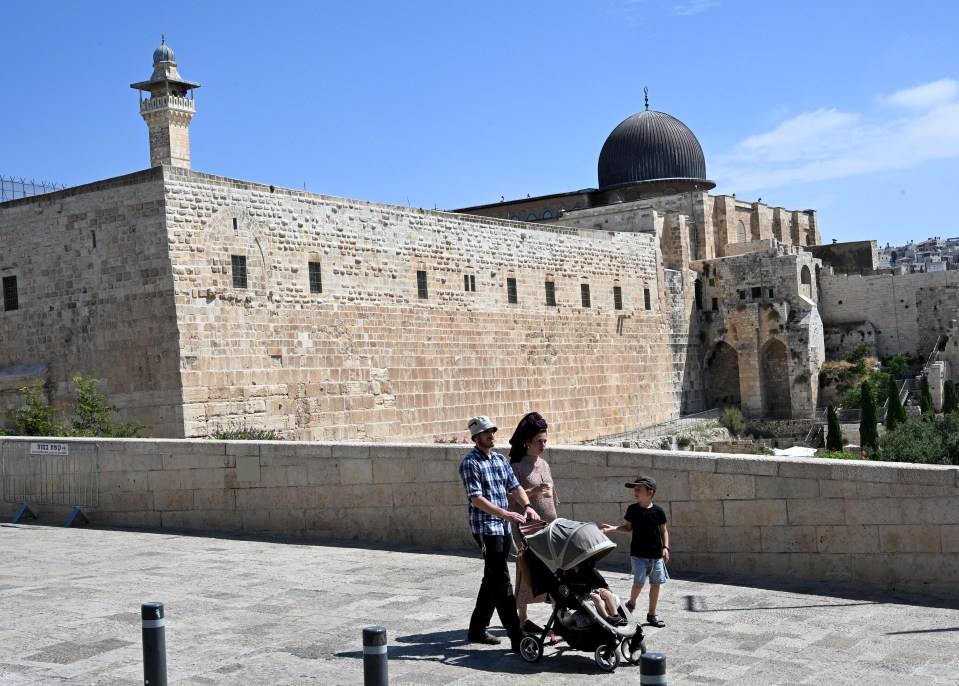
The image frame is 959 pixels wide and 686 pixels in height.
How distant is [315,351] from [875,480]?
41.5ft

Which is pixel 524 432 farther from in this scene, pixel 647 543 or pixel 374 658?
pixel 374 658

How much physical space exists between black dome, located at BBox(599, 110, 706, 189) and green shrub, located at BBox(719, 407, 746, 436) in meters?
9.62

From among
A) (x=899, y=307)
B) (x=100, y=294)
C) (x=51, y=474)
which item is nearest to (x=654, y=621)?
(x=51, y=474)

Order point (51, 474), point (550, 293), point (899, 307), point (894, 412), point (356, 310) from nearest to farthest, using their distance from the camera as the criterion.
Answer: point (51, 474), point (356, 310), point (550, 293), point (894, 412), point (899, 307)

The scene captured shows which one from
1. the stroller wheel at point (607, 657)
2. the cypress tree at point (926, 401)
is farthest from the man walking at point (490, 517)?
the cypress tree at point (926, 401)

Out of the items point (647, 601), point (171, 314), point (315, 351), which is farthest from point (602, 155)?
point (647, 601)

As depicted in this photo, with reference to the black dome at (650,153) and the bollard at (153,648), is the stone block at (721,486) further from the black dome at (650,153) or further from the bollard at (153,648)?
the black dome at (650,153)

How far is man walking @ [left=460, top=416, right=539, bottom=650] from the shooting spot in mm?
5703

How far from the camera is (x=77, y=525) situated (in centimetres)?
1024

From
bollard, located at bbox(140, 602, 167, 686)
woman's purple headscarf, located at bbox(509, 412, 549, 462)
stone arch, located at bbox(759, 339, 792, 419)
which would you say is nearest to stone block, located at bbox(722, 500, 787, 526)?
woman's purple headscarf, located at bbox(509, 412, 549, 462)

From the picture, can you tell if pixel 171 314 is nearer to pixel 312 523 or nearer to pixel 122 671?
pixel 312 523

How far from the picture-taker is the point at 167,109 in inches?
894

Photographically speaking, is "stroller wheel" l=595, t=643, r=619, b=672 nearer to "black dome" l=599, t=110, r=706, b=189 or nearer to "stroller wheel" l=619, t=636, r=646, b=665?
"stroller wheel" l=619, t=636, r=646, b=665

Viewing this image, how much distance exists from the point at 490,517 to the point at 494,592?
38 centimetres
